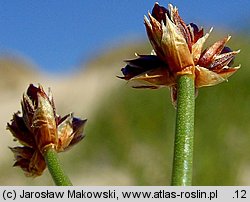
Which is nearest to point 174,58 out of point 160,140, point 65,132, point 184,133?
point 184,133

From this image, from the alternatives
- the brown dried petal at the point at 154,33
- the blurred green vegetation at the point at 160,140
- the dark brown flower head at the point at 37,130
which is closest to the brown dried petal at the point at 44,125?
the dark brown flower head at the point at 37,130

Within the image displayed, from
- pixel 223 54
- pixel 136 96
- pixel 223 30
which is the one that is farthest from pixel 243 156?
pixel 223 54

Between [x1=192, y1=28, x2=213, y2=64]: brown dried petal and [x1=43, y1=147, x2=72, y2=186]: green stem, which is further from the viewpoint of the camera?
[x1=192, y1=28, x2=213, y2=64]: brown dried petal

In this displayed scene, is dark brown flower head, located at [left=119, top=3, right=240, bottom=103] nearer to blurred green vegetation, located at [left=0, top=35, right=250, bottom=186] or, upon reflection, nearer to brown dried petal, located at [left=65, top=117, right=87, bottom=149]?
brown dried petal, located at [left=65, top=117, right=87, bottom=149]

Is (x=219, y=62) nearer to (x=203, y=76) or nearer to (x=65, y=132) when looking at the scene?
(x=203, y=76)

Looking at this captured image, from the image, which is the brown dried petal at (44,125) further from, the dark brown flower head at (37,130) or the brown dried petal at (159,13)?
the brown dried petal at (159,13)

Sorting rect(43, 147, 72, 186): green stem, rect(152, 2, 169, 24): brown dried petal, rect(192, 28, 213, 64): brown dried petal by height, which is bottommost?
rect(43, 147, 72, 186): green stem

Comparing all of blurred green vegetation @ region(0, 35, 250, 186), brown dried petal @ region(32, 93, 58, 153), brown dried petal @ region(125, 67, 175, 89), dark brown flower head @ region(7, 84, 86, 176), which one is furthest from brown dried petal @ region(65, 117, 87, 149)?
blurred green vegetation @ region(0, 35, 250, 186)
